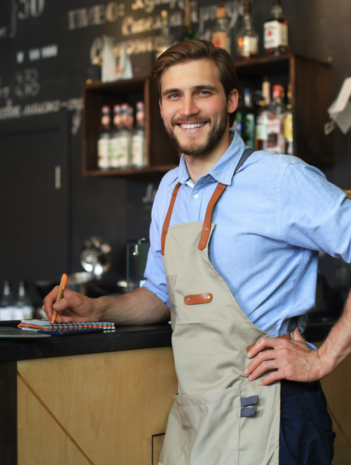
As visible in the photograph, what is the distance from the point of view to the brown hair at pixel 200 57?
1509mm

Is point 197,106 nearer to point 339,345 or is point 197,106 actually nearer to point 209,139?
point 209,139

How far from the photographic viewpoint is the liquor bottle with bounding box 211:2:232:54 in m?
2.85

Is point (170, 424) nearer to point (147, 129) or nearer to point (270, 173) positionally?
→ point (270, 173)

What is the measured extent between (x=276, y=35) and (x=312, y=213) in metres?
1.59

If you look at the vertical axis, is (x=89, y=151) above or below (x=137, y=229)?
above

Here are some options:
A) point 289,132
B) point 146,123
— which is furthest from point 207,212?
point 146,123

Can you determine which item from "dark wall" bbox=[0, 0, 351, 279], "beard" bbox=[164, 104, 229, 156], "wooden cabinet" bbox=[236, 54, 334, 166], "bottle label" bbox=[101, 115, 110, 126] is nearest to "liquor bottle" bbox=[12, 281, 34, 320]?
"dark wall" bbox=[0, 0, 351, 279]

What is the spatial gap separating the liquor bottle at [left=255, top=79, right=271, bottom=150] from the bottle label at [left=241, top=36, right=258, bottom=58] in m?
0.14

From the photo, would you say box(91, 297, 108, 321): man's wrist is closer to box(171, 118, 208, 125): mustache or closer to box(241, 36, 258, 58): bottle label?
box(171, 118, 208, 125): mustache

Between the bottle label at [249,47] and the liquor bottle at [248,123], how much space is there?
160mm

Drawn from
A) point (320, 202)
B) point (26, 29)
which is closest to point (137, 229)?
point (26, 29)

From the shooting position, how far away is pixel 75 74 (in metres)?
3.97

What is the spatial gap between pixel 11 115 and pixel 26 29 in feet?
1.90

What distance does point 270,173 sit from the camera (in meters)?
1.40
